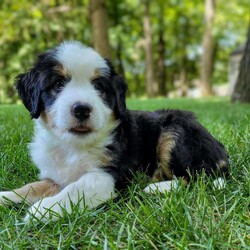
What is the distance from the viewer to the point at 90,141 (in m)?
3.22

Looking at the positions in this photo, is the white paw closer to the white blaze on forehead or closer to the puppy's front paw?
the puppy's front paw

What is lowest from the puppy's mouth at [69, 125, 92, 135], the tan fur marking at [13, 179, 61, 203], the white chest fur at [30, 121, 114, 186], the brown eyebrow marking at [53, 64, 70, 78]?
the tan fur marking at [13, 179, 61, 203]

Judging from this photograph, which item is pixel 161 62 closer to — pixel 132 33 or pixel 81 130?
pixel 132 33

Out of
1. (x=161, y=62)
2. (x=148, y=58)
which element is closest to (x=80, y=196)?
(x=148, y=58)

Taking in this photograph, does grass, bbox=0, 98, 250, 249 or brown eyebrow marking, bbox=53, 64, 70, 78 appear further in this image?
brown eyebrow marking, bbox=53, 64, 70, 78

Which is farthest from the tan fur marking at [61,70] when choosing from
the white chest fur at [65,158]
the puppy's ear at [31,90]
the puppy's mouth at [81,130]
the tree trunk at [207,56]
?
the tree trunk at [207,56]

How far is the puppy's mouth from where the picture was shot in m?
3.10

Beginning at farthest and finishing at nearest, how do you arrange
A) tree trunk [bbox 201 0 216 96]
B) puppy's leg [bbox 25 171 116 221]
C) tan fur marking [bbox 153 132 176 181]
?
tree trunk [bbox 201 0 216 96] → tan fur marking [bbox 153 132 176 181] → puppy's leg [bbox 25 171 116 221]

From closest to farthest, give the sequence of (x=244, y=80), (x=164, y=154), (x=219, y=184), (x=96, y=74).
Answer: (x=219, y=184) < (x=96, y=74) < (x=164, y=154) < (x=244, y=80)

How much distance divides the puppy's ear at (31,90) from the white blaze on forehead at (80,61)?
0.28 m

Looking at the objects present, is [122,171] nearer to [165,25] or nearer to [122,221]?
[122,221]

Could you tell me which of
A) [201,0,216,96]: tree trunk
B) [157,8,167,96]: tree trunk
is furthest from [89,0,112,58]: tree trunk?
[157,8,167,96]: tree trunk

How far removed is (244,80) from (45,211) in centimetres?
944

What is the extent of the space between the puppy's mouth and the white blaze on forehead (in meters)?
0.42
